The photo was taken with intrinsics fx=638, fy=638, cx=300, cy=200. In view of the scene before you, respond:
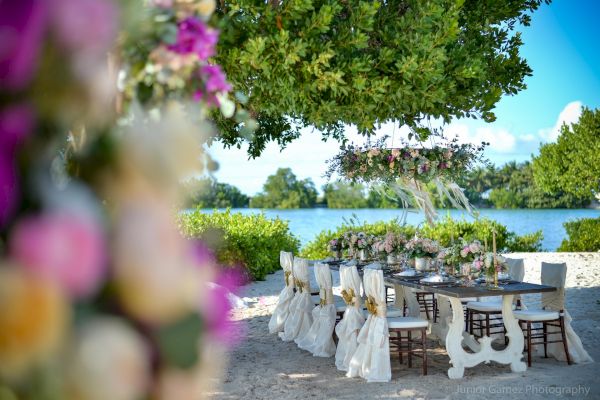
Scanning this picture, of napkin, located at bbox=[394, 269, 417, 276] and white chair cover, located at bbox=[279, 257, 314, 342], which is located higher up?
napkin, located at bbox=[394, 269, 417, 276]

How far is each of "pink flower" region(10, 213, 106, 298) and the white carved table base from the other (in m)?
5.84

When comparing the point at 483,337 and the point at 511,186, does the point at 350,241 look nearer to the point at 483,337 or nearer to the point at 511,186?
the point at 483,337

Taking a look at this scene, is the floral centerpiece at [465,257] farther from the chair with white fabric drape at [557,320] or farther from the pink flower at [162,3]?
the pink flower at [162,3]

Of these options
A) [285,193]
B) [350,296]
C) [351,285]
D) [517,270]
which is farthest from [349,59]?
[285,193]

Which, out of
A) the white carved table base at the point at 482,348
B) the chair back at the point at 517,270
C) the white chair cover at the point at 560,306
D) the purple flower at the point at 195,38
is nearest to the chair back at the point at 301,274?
the white carved table base at the point at 482,348

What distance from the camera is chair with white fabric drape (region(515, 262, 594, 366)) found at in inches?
254

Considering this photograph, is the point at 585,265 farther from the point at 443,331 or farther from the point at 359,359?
the point at 359,359

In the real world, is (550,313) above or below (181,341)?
below

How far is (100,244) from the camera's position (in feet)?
1.81

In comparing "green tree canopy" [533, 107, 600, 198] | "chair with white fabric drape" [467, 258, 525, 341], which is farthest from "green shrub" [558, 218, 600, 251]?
"chair with white fabric drape" [467, 258, 525, 341]

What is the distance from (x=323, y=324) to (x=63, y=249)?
6.89 metres

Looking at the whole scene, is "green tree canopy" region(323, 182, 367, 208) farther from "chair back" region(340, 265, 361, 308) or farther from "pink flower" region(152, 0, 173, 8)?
"pink flower" region(152, 0, 173, 8)

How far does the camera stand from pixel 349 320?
6.58 m

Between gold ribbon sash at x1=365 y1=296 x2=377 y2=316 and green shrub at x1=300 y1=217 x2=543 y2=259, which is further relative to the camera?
green shrub at x1=300 y1=217 x2=543 y2=259
